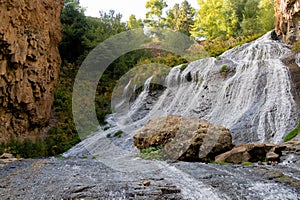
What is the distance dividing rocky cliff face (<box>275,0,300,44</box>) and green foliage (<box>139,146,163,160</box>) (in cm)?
870

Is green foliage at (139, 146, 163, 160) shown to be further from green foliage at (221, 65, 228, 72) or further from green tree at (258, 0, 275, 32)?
green tree at (258, 0, 275, 32)

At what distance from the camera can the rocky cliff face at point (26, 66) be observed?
10.1 metres

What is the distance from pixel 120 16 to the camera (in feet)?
78.6

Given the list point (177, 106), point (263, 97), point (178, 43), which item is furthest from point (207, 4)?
point (263, 97)

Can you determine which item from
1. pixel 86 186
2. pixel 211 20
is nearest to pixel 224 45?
pixel 211 20

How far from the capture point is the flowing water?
144 inches

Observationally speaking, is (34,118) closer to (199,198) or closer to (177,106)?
(177,106)

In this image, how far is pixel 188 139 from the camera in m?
5.85

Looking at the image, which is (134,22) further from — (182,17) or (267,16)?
(267,16)

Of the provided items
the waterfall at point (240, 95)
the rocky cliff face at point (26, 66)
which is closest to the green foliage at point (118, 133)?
the waterfall at point (240, 95)

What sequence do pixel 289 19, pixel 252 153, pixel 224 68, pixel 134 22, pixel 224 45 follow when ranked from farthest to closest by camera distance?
pixel 134 22
pixel 224 45
pixel 289 19
pixel 224 68
pixel 252 153

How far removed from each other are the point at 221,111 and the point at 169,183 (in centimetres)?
578

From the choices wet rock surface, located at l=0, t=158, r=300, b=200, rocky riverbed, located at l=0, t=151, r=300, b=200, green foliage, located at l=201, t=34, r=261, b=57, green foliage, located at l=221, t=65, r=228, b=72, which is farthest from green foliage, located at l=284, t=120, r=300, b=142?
green foliage, located at l=201, t=34, r=261, b=57

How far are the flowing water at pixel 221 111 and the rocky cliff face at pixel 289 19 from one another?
580mm
